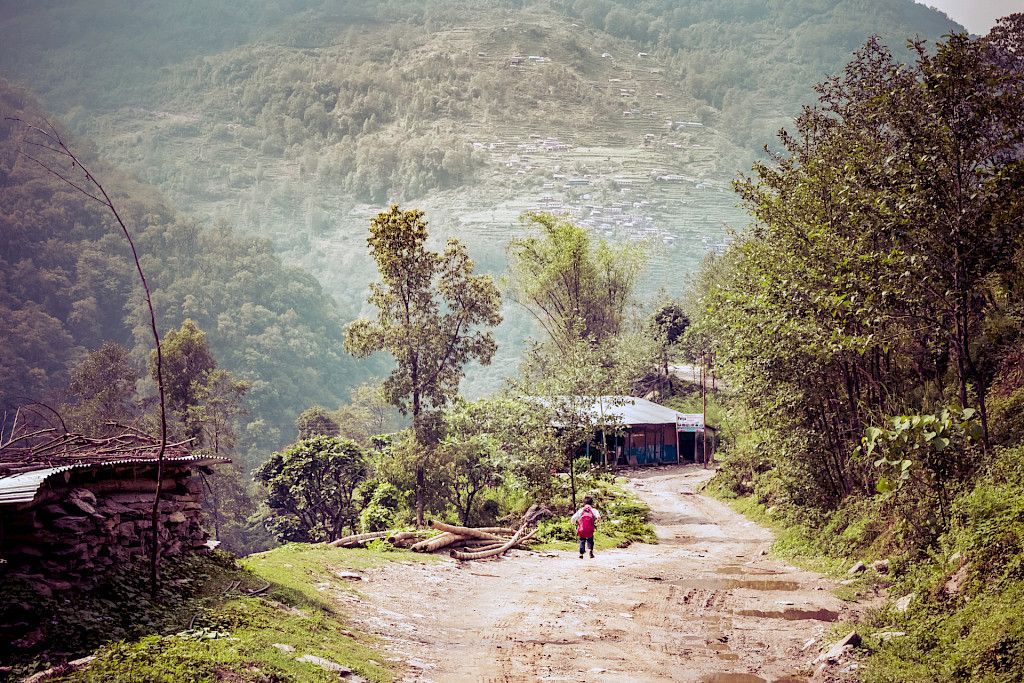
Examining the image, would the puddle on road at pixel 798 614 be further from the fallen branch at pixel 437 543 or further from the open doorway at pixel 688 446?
the open doorway at pixel 688 446

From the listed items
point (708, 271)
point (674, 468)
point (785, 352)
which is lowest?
point (674, 468)

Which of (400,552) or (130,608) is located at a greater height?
(130,608)

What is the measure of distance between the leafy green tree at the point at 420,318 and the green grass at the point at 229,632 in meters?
14.3

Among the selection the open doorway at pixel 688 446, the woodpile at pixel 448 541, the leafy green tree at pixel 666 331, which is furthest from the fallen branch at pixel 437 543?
the leafy green tree at pixel 666 331

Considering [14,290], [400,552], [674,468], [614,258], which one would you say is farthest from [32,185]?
[400,552]

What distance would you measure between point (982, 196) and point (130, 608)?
1320 centimetres

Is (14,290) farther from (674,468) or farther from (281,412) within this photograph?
(674,468)

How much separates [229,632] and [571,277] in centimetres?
5164

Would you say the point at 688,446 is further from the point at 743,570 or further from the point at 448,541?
the point at 743,570

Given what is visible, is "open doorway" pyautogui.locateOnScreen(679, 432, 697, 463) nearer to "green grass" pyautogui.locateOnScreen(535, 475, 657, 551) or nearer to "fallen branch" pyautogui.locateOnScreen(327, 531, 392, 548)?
"green grass" pyautogui.locateOnScreen(535, 475, 657, 551)

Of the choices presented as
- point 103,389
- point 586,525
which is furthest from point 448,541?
point 103,389

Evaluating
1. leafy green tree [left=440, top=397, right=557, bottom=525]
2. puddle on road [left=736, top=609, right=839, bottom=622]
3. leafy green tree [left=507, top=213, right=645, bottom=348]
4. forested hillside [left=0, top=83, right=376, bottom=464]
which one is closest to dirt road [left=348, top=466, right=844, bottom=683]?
puddle on road [left=736, top=609, right=839, bottom=622]

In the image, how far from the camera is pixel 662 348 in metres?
66.4

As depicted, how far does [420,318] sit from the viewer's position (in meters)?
27.7
